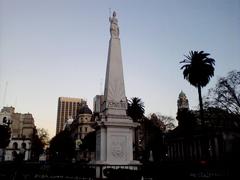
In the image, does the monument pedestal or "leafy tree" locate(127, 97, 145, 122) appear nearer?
the monument pedestal

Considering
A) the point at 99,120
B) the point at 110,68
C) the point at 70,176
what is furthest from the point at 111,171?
the point at 110,68

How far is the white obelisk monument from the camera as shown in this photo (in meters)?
15.6

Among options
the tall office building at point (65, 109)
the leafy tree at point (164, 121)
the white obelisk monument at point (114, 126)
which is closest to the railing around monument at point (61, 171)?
the white obelisk monument at point (114, 126)

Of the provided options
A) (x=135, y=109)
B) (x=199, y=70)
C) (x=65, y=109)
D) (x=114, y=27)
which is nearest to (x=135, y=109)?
(x=135, y=109)

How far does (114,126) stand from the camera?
52.7ft

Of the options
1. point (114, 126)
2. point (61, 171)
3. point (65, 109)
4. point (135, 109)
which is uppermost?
point (65, 109)

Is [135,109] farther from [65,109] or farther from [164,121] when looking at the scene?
[65,109]

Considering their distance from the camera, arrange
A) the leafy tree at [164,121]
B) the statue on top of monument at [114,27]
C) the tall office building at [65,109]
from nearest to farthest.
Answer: the statue on top of monument at [114,27]
the leafy tree at [164,121]
the tall office building at [65,109]

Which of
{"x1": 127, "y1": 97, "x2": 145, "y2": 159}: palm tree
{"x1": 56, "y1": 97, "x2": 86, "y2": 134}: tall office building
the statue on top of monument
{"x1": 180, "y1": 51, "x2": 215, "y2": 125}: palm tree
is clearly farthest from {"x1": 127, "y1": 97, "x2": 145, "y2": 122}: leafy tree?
{"x1": 56, "y1": 97, "x2": 86, "y2": 134}: tall office building

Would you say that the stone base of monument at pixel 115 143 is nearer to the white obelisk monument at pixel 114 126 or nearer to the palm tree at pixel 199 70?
the white obelisk monument at pixel 114 126

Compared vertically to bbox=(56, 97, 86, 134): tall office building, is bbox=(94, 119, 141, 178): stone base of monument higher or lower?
lower

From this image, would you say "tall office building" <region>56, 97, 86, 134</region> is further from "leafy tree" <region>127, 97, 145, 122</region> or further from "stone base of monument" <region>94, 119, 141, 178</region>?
"stone base of monument" <region>94, 119, 141, 178</region>

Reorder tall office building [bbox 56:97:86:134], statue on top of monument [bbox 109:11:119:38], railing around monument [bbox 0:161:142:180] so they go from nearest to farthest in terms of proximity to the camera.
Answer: railing around monument [bbox 0:161:142:180] < statue on top of monument [bbox 109:11:119:38] < tall office building [bbox 56:97:86:134]

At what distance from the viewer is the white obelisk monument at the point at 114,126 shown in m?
15.6
